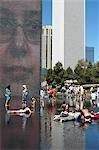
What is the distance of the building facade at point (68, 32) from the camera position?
438ft

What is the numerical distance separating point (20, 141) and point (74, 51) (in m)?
128

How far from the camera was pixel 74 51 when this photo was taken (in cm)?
13762

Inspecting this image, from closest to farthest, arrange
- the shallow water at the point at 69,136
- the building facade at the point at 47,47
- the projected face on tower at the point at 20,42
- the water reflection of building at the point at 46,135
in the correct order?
the shallow water at the point at 69,136
the water reflection of building at the point at 46,135
the projected face on tower at the point at 20,42
the building facade at the point at 47,47

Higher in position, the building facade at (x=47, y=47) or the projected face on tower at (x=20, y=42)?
the building facade at (x=47, y=47)

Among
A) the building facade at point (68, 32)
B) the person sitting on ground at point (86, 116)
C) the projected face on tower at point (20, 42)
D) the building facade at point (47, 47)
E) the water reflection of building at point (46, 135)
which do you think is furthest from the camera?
the building facade at point (47, 47)

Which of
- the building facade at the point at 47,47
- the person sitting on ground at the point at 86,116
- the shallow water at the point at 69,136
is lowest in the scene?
the shallow water at the point at 69,136

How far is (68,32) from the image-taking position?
13550 centimetres

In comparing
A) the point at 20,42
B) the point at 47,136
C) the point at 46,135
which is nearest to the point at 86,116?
the point at 46,135

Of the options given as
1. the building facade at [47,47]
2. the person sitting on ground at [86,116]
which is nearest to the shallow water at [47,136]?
the person sitting on ground at [86,116]

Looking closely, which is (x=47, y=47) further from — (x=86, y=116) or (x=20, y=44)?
(x=86, y=116)

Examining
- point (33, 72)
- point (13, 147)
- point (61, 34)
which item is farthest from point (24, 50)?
point (61, 34)

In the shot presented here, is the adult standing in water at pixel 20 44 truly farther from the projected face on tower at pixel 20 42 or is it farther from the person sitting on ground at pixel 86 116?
the person sitting on ground at pixel 86 116

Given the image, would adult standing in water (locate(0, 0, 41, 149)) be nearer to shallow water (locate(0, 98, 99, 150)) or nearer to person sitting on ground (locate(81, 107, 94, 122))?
person sitting on ground (locate(81, 107, 94, 122))

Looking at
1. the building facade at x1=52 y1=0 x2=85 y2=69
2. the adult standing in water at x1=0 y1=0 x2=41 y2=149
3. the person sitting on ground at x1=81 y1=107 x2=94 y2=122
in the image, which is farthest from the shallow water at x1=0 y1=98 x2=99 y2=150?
the building facade at x1=52 y1=0 x2=85 y2=69
